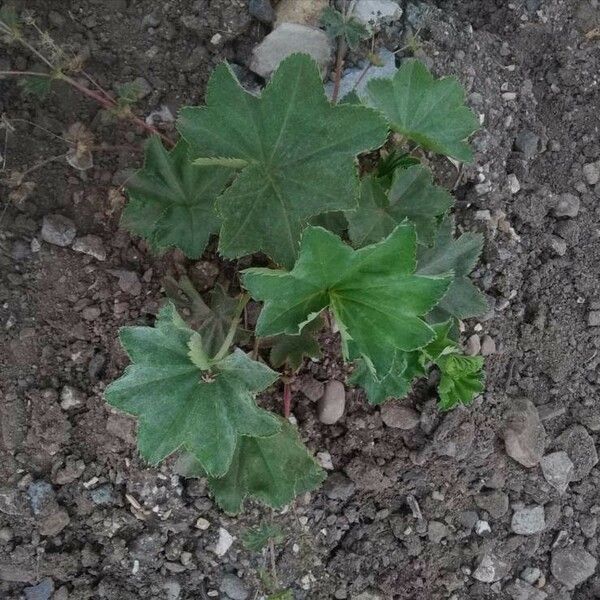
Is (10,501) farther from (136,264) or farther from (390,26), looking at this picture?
(390,26)

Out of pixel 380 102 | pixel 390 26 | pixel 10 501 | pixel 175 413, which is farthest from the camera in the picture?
pixel 390 26

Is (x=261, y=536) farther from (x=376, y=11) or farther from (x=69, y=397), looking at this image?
(x=376, y=11)

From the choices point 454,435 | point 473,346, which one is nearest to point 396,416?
point 454,435

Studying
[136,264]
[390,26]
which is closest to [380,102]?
[390,26]

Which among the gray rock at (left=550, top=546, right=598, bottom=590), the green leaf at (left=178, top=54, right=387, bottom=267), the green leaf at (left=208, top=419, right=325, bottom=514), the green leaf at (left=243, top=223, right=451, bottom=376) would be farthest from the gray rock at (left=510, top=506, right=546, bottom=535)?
the green leaf at (left=178, top=54, right=387, bottom=267)

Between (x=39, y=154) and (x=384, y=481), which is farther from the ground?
(x=39, y=154)

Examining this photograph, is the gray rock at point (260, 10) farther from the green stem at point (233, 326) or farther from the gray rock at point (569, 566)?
the gray rock at point (569, 566)

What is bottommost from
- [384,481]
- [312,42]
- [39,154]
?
[384,481]

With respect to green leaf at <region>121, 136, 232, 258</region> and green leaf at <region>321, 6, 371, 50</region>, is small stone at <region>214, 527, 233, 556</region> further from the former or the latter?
green leaf at <region>321, 6, 371, 50</region>
